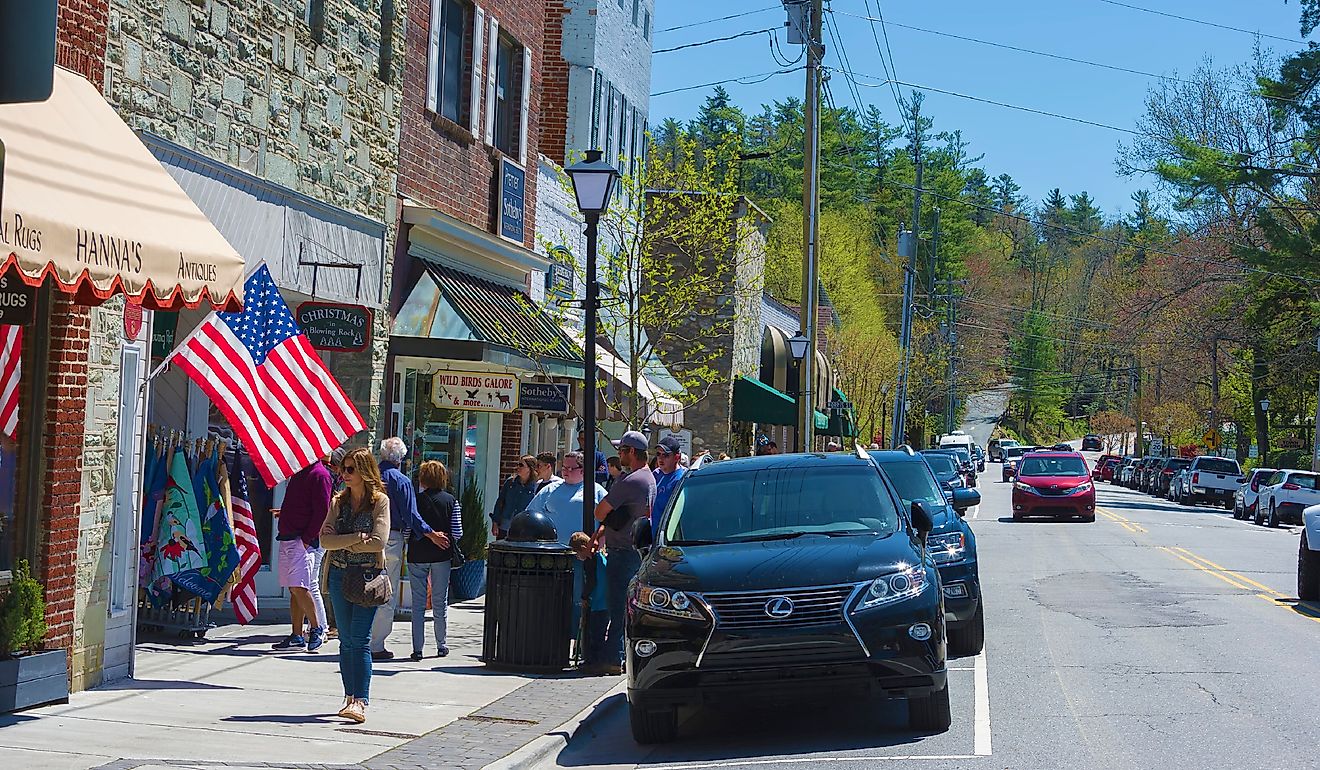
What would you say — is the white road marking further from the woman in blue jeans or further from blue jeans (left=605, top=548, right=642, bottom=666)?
the woman in blue jeans

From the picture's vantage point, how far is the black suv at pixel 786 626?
9078mm

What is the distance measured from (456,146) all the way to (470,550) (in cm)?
503

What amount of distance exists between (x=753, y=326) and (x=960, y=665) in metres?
27.9

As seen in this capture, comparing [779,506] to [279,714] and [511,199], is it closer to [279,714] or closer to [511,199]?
[279,714]

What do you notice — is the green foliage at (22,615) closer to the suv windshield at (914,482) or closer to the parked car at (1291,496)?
the suv windshield at (914,482)

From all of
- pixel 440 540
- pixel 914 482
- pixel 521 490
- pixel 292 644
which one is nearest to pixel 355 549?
pixel 440 540

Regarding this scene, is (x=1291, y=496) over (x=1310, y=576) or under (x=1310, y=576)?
over

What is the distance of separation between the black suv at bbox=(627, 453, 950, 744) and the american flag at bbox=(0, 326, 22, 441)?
14.1 feet

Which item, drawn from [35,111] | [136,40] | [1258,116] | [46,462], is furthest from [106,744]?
[1258,116]

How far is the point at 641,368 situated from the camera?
2211 centimetres

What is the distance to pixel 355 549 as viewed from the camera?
985 centimetres

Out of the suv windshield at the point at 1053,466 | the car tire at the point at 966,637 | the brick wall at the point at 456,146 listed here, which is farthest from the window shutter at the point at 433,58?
the suv windshield at the point at 1053,466

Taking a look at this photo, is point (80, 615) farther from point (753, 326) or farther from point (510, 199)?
point (753, 326)

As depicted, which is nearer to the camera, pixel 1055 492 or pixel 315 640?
pixel 315 640
